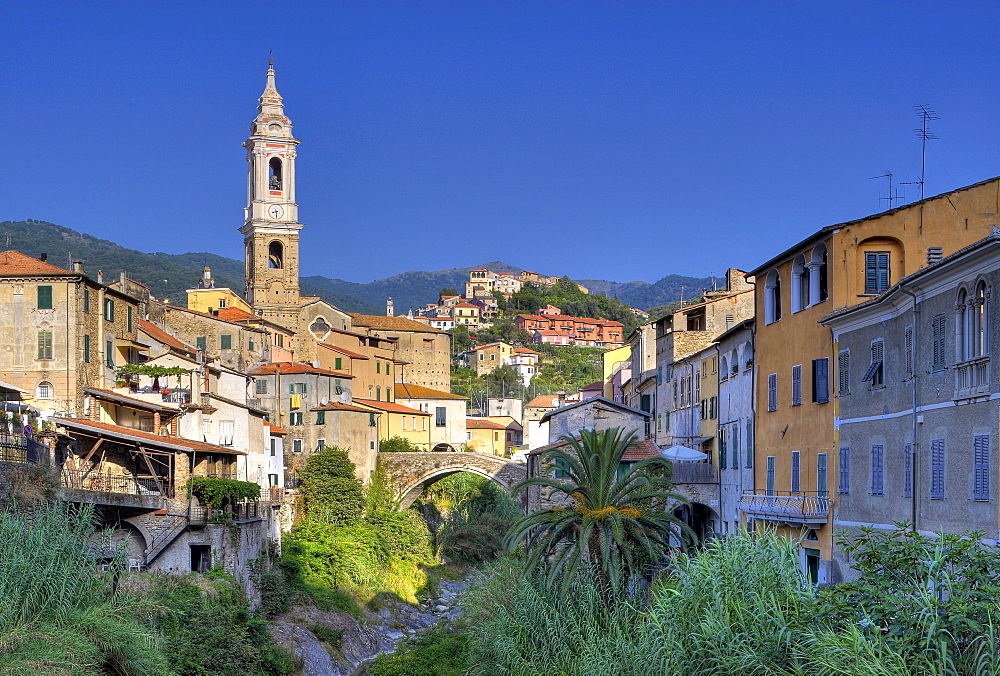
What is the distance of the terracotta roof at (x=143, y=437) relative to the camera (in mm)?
37875

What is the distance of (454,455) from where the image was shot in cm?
6738

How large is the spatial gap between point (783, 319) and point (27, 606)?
63.9ft

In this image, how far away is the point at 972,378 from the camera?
64.1 ft

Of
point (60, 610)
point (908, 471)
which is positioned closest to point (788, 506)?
point (908, 471)

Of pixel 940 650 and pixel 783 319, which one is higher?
pixel 783 319

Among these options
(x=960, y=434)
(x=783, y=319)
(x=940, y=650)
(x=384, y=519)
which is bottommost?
(x=384, y=519)

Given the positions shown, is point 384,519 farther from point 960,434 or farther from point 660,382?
point 960,434

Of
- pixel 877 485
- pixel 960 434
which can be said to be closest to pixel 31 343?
pixel 877 485

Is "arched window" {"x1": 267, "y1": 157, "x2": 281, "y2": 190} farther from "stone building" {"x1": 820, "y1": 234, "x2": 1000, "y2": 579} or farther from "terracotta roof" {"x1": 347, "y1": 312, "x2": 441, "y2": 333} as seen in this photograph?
"stone building" {"x1": 820, "y1": 234, "x2": 1000, "y2": 579}

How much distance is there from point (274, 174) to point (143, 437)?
60.1 m

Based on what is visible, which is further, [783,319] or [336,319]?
[336,319]

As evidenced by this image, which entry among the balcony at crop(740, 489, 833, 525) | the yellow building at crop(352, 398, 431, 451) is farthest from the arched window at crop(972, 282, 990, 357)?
the yellow building at crop(352, 398, 431, 451)

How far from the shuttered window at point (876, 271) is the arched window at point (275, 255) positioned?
7179 centimetres

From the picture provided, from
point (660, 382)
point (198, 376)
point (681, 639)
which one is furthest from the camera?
point (660, 382)
